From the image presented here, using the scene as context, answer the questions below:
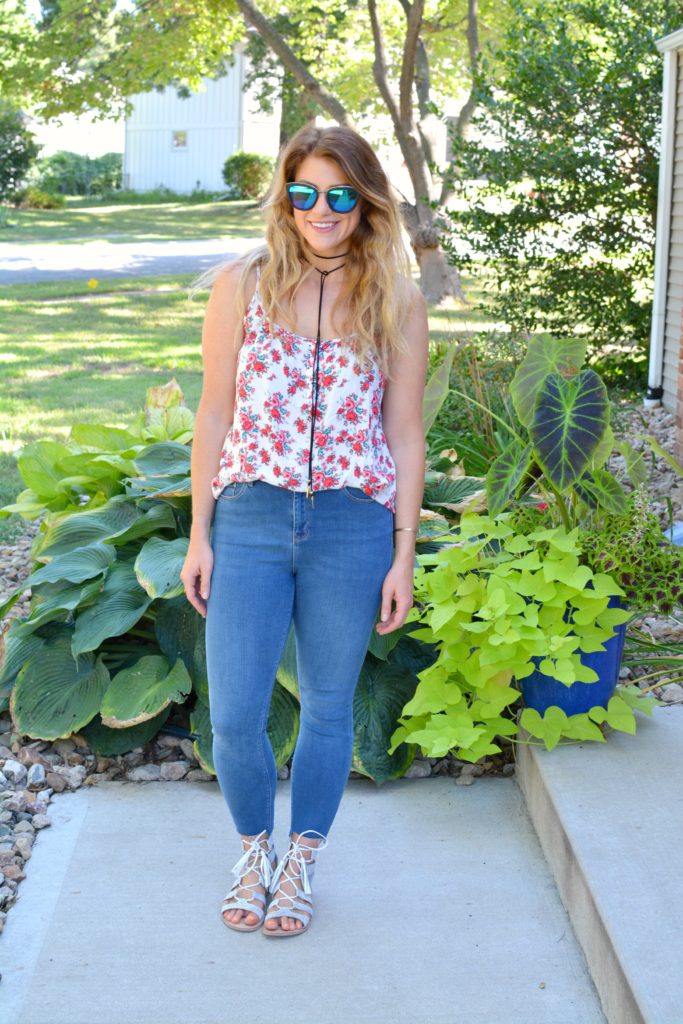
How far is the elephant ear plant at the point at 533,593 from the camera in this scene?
286cm

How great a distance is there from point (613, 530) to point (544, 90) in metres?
5.88

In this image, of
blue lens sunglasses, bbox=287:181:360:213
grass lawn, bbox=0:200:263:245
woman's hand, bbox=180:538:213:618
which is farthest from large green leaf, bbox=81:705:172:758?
grass lawn, bbox=0:200:263:245

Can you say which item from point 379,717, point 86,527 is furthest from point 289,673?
A: point 86,527

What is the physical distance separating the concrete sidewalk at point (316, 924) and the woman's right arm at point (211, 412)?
784 millimetres

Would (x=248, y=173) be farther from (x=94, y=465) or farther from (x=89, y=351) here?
(x=94, y=465)

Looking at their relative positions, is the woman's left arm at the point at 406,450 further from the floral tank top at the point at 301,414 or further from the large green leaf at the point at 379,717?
the large green leaf at the point at 379,717

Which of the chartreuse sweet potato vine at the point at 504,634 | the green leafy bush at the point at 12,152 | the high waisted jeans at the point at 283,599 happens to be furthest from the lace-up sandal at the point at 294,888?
the green leafy bush at the point at 12,152

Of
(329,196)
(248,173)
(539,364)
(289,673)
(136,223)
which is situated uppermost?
(248,173)

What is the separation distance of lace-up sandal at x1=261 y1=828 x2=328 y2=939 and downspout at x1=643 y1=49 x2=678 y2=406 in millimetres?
5643

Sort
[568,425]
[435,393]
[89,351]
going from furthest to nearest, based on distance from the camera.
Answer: [89,351]
[435,393]
[568,425]

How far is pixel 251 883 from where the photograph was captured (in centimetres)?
254

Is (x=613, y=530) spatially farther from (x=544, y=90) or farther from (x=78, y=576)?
(x=544, y=90)

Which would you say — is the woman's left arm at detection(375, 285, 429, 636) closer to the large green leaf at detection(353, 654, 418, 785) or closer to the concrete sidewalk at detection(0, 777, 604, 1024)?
the concrete sidewalk at detection(0, 777, 604, 1024)

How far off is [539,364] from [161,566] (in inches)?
46.8
